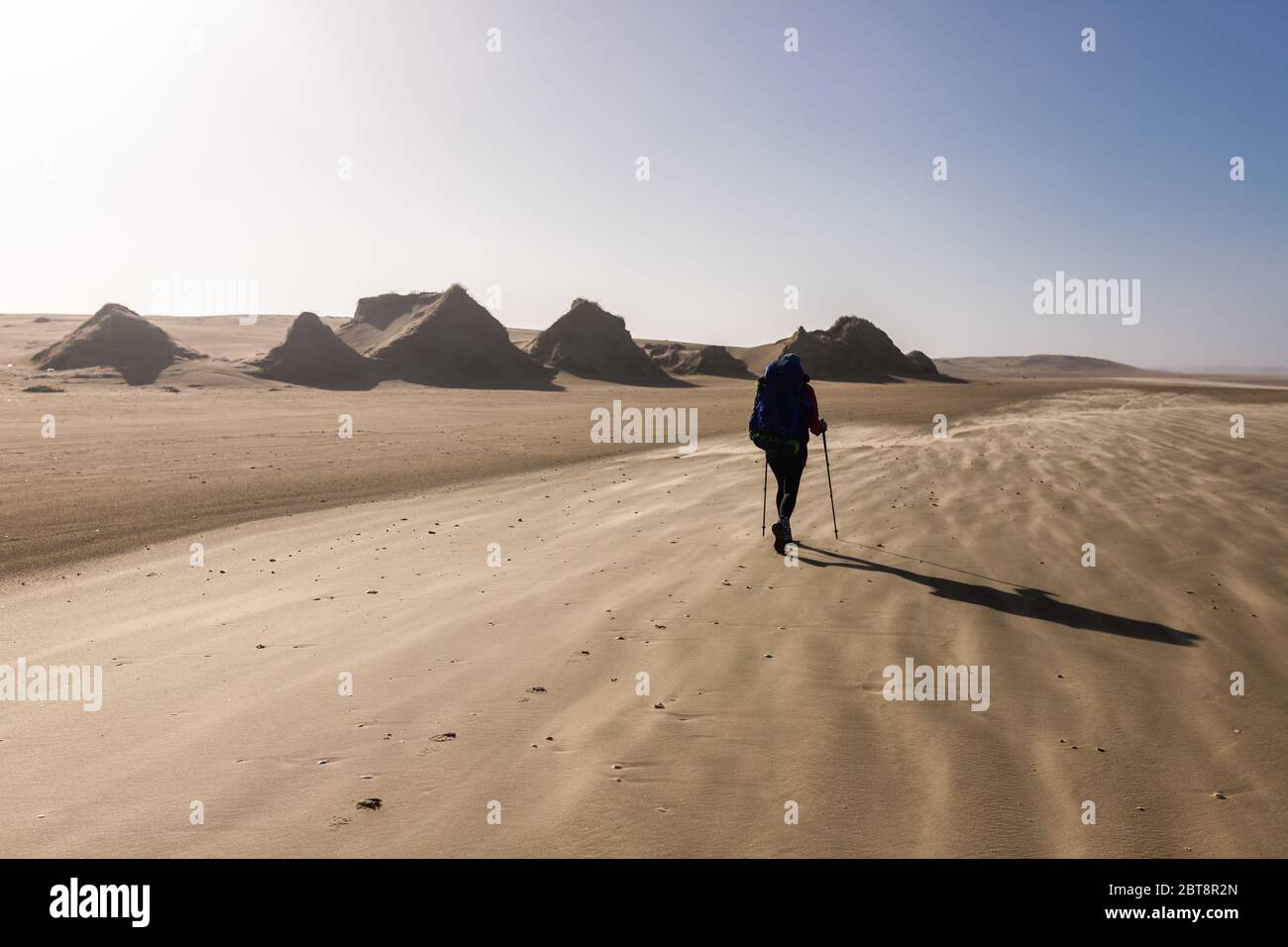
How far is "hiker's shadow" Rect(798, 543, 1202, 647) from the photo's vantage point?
5.94 meters

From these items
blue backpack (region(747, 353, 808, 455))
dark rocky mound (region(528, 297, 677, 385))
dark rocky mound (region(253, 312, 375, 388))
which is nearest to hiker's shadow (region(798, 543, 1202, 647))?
blue backpack (region(747, 353, 808, 455))

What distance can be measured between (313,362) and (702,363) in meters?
34.9

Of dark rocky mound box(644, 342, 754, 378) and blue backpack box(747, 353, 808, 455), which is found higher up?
dark rocky mound box(644, 342, 754, 378)

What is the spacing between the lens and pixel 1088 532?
903 centimetres

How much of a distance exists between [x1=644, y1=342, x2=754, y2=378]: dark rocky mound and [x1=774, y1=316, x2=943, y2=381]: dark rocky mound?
5391 mm

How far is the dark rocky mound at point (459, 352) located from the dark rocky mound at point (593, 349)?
5240mm

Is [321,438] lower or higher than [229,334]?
lower

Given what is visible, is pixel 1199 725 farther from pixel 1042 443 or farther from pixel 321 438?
pixel 321 438

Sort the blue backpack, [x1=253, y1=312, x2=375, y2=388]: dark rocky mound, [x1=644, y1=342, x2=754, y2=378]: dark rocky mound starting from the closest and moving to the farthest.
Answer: the blue backpack < [x1=253, y1=312, x2=375, y2=388]: dark rocky mound < [x1=644, y1=342, x2=754, y2=378]: dark rocky mound
